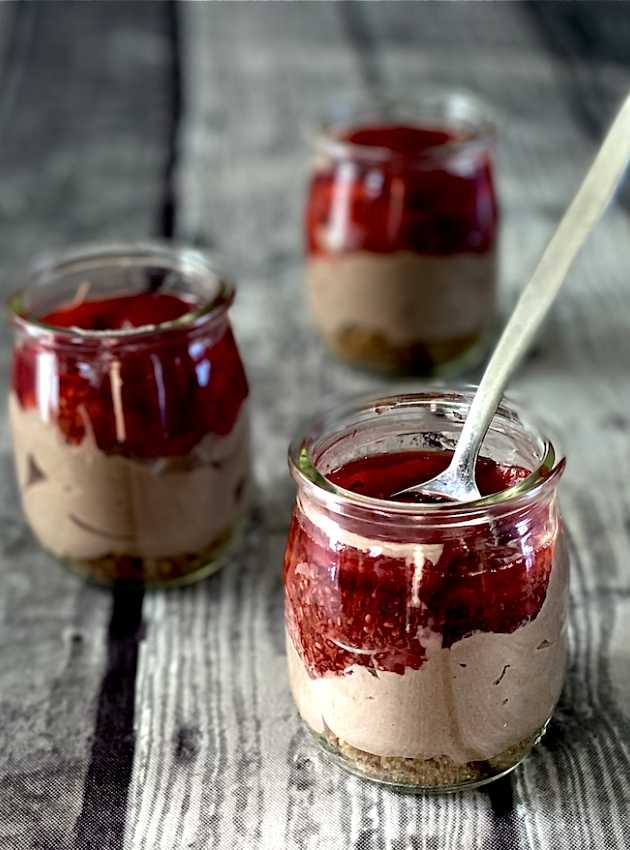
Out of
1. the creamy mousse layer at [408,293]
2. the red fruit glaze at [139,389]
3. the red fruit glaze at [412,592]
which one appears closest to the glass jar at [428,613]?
the red fruit glaze at [412,592]

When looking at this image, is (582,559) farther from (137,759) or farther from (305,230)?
(305,230)

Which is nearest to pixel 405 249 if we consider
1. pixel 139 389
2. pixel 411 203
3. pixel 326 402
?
pixel 411 203

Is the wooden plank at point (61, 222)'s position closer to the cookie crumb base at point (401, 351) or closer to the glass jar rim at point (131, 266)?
the glass jar rim at point (131, 266)

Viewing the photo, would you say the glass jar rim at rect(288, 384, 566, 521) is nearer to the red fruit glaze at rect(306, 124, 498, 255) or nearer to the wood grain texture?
the wood grain texture

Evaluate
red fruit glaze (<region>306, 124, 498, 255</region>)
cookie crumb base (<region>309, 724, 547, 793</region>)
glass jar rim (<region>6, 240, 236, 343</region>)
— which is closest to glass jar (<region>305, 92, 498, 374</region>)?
red fruit glaze (<region>306, 124, 498, 255</region>)

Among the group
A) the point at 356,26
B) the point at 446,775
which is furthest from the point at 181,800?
the point at 356,26
